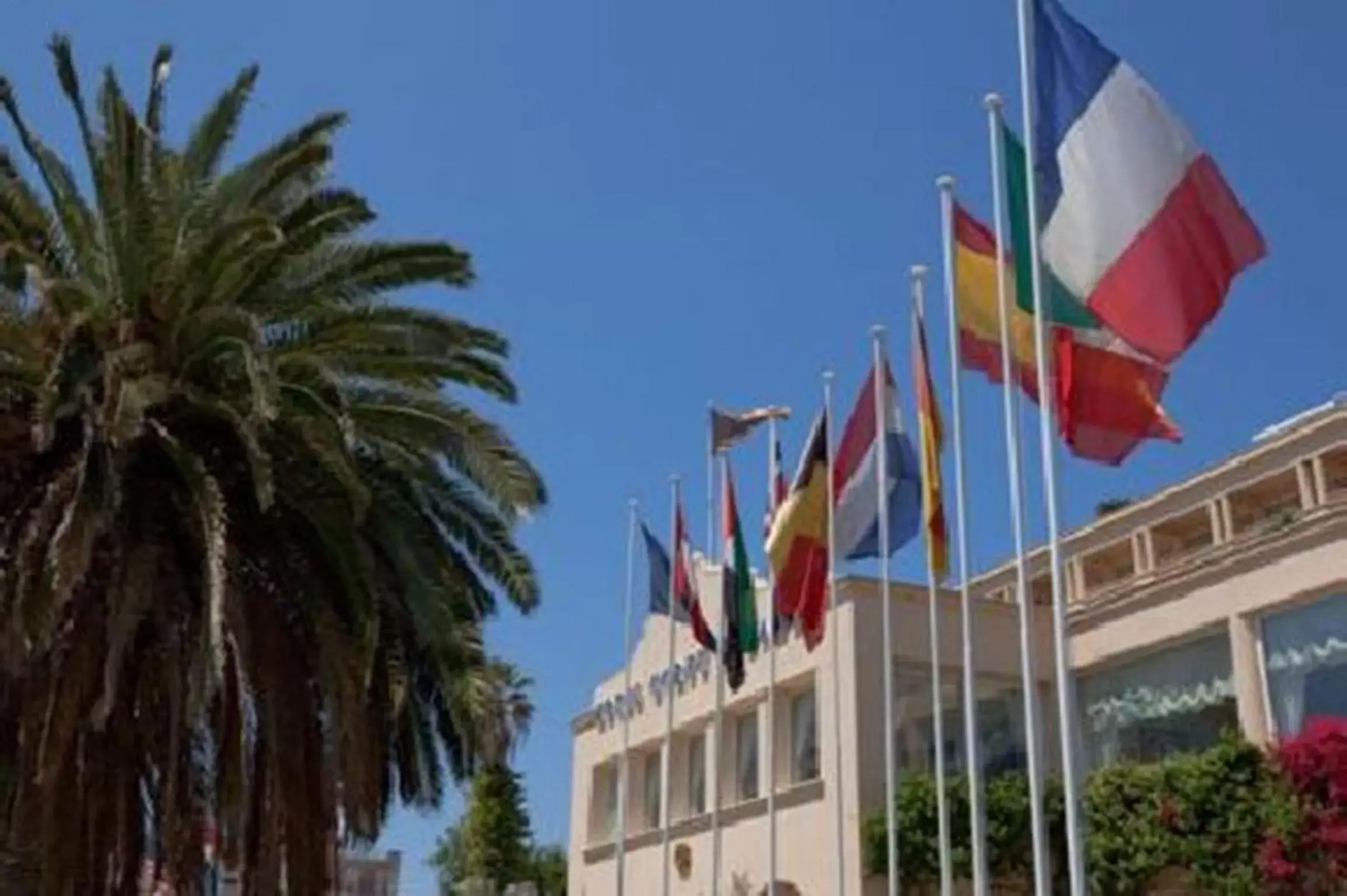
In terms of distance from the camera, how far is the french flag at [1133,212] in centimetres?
1312

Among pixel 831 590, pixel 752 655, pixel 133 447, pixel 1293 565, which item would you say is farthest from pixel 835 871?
pixel 133 447

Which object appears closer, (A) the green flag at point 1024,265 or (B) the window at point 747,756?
(A) the green flag at point 1024,265

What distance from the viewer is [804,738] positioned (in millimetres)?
29016

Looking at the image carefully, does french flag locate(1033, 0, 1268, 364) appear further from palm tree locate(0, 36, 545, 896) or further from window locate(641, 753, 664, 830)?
window locate(641, 753, 664, 830)

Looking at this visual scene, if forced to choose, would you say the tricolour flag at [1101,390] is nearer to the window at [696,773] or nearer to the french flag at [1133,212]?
the french flag at [1133,212]

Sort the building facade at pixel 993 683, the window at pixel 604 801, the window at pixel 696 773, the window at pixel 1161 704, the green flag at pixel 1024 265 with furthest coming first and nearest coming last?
the window at pixel 604 801, the window at pixel 696 773, the window at pixel 1161 704, the building facade at pixel 993 683, the green flag at pixel 1024 265

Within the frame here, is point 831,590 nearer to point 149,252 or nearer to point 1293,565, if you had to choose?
point 1293,565

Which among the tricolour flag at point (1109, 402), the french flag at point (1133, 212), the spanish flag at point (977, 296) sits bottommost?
the tricolour flag at point (1109, 402)

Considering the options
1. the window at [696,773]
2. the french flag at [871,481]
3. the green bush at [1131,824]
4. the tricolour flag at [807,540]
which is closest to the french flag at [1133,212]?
the french flag at [871,481]

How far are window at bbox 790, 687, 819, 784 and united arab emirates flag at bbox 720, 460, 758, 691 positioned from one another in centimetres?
477

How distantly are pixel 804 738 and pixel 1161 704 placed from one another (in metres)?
5.80

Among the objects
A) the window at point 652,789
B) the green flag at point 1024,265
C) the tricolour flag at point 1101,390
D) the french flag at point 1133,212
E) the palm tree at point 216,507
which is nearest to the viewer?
the french flag at point 1133,212

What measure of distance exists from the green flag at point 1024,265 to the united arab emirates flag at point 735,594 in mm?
9374

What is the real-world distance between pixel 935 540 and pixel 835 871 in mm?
9213
